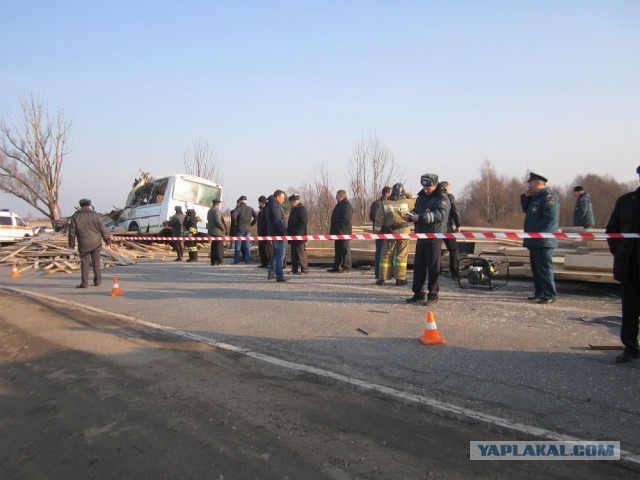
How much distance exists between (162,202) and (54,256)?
440cm

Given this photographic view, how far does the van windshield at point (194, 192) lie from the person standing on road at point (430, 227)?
12758 millimetres

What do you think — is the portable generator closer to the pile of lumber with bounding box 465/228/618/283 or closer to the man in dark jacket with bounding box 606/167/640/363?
the pile of lumber with bounding box 465/228/618/283

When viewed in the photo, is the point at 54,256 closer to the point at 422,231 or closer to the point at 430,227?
the point at 422,231

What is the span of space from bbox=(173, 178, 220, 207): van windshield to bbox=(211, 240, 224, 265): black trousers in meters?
5.28

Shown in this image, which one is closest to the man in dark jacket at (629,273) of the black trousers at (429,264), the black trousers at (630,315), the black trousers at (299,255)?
the black trousers at (630,315)

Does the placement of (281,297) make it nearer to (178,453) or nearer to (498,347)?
(498,347)

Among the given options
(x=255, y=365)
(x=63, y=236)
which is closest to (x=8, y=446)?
(x=255, y=365)

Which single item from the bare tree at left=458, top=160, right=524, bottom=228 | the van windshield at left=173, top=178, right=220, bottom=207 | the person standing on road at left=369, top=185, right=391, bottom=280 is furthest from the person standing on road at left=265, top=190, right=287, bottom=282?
the bare tree at left=458, top=160, right=524, bottom=228

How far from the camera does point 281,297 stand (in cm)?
757

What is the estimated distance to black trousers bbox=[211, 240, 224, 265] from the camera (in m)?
12.6

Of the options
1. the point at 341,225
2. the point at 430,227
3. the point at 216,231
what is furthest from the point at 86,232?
the point at 430,227

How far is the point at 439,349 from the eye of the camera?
4531mm

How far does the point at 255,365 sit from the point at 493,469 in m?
2.47

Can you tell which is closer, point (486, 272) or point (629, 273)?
point (629, 273)
